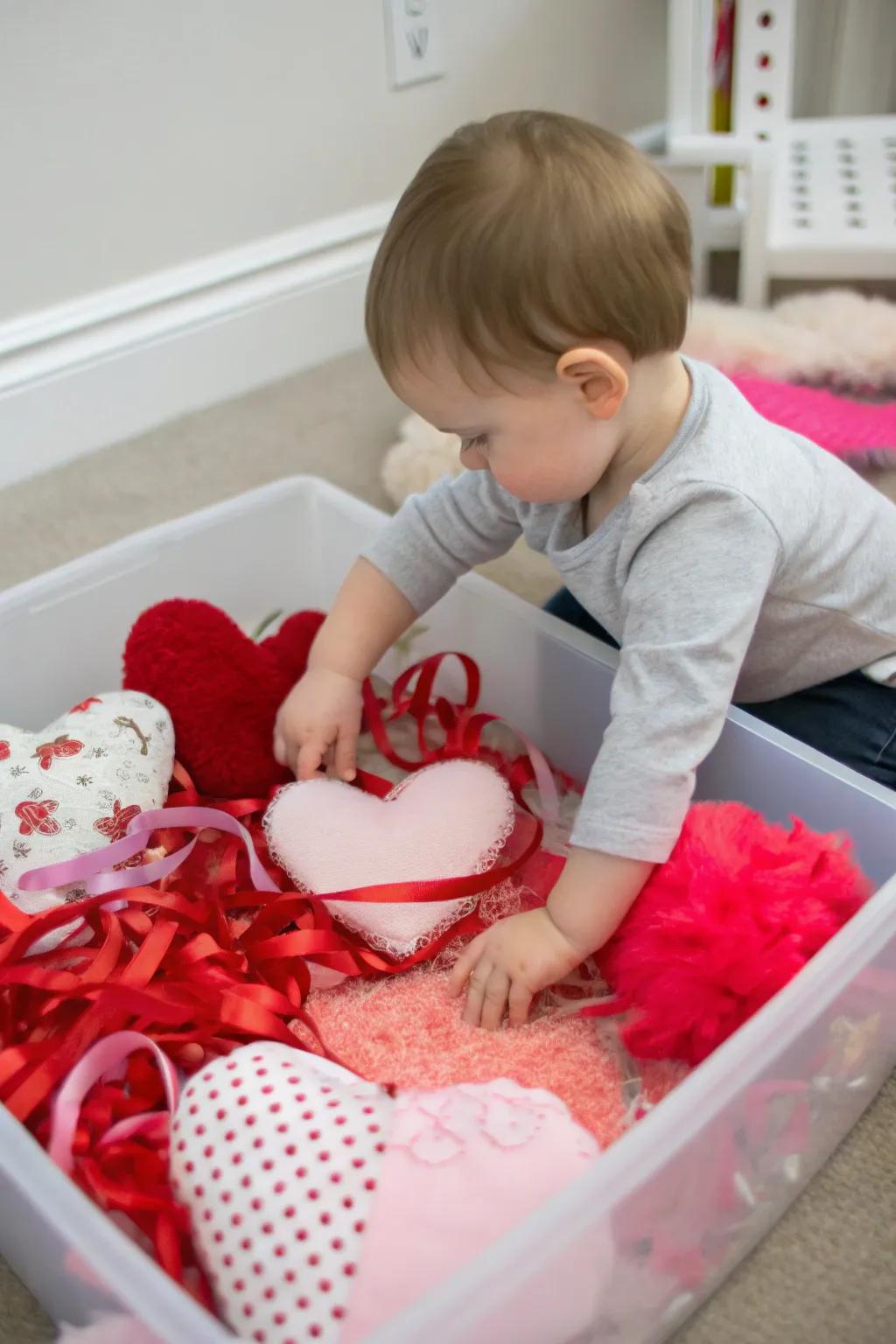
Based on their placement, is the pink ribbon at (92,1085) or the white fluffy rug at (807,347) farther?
the white fluffy rug at (807,347)

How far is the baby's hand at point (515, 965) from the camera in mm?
697

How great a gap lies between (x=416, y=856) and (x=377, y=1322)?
30 cm

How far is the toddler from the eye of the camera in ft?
2.02

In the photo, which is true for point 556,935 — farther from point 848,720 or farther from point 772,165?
point 772,165

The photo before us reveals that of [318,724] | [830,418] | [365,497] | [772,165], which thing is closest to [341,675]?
[318,724]

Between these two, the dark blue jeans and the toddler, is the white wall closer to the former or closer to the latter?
the toddler

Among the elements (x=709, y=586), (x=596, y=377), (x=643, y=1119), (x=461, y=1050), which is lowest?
(x=461, y=1050)

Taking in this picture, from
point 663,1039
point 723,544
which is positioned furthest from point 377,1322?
point 723,544

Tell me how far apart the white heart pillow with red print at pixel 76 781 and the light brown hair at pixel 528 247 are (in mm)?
327

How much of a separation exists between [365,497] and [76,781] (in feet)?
1.75

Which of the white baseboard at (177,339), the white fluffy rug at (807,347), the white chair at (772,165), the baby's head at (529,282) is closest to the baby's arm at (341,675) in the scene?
the baby's head at (529,282)

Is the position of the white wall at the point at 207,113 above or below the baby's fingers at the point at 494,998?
above

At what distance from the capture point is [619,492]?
2.46ft

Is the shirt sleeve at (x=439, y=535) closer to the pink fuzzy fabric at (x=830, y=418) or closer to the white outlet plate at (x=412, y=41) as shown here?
the pink fuzzy fabric at (x=830, y=418)
